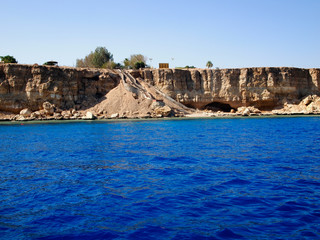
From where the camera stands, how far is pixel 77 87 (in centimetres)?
5466

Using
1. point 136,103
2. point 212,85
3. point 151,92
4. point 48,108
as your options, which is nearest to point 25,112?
point 48,108

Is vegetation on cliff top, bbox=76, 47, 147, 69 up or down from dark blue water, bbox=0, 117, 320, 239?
up

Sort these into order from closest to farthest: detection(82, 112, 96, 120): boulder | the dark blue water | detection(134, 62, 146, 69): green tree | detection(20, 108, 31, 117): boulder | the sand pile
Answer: the dark blue water < detection(82, 112, 96, 120): boulder < detection(20, 108, 31, 117): boulder < the sand pile < detection(134, 62, 146, 69): green tree

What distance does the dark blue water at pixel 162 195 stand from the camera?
682cm

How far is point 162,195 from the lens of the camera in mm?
9211

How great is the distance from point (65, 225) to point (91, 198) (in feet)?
6.51

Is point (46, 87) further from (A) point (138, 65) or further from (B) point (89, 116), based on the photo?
(A) point (138, 65)

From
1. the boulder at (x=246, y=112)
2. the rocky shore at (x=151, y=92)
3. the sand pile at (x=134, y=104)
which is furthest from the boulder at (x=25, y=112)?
the boulder at (x=246, y=112)

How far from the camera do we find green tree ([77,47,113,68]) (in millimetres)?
69000

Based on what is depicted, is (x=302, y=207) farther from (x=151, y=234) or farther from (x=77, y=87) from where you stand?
(x=77, y=87)

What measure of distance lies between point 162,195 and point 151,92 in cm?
4853

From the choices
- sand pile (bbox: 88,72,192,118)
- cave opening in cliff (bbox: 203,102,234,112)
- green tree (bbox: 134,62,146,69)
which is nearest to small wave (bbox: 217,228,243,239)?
sand pile (bbox: 88,72,192,118)

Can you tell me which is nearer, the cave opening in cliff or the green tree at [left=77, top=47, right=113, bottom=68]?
the cave opening in cliff

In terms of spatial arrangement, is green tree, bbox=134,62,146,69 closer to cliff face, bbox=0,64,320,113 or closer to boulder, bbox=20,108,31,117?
cliff face, bbox=0,64,320,113
